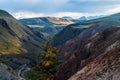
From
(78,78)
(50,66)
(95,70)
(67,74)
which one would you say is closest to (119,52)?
(95,70)

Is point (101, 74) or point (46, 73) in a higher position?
point (101, 74)

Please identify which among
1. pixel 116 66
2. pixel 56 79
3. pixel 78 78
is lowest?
pixel 56 79

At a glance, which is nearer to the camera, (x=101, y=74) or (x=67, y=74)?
(x=101, y=74)

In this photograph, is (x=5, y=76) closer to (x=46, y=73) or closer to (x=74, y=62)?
(x=46, y=73)

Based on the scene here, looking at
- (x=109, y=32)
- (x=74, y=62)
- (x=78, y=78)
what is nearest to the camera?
(x=78, y=78)

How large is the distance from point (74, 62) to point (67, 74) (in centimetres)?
716

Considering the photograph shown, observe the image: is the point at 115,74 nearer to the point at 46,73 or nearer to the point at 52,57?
the point at 46,73

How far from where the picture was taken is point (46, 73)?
4894 inches

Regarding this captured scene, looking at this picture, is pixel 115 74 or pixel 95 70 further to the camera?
pixel 95 70

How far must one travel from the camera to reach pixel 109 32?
13712 cm

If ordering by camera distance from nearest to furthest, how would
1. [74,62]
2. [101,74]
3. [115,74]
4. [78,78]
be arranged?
[115,74] → [101,74] → [78,78] → [74,62]

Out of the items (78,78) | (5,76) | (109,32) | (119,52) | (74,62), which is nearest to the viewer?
(119,52)

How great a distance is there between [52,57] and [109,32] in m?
26.5

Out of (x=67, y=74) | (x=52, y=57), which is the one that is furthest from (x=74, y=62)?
(x=52, y=57)
